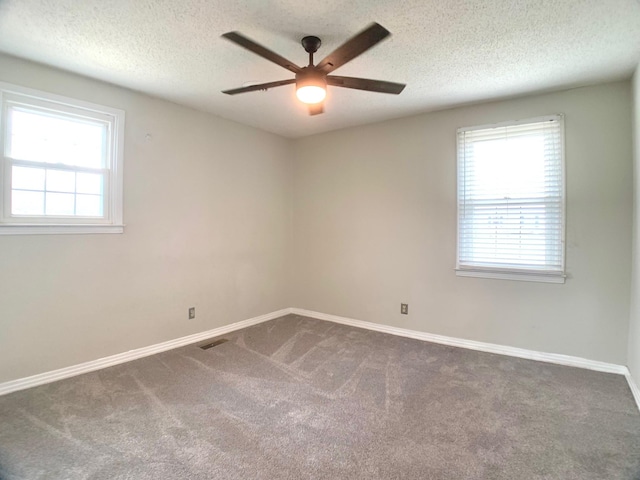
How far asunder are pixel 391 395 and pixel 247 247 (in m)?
2.48

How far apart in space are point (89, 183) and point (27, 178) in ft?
1.33

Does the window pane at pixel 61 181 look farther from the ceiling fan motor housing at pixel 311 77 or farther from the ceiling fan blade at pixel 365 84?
the ceiling fan blade at pixel 365 84

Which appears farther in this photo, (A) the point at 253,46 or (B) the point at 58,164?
(B) the point at 58,164

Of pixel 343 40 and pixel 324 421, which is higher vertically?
pixel 343 40

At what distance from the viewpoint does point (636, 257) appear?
8.22ft

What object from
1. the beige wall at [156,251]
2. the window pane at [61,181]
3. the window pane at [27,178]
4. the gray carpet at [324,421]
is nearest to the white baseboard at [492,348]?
the gray carpet at [324,421]

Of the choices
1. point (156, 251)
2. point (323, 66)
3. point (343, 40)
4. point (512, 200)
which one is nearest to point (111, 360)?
point (156, 251)

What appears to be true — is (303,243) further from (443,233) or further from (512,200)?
(512,200)

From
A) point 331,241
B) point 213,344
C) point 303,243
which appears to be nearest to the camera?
point 213,344

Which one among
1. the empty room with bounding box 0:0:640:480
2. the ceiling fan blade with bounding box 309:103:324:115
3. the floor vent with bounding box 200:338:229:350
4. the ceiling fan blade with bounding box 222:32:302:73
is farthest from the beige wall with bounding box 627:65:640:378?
the floor vent with bounding box 200:338:229:350

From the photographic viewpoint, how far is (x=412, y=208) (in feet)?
12.0

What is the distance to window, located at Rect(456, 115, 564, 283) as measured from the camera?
2.93 m

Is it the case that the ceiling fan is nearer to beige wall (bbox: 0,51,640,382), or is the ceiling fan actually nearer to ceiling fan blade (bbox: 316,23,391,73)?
ceiling fan blade (bbox: 316,23,391,73)

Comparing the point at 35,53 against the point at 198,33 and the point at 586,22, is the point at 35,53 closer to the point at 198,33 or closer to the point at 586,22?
the point at 198,33
